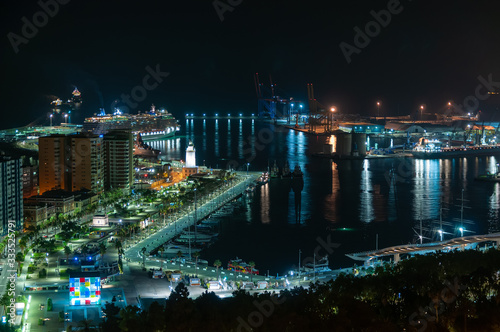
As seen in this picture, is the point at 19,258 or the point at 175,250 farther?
the point at 175,250

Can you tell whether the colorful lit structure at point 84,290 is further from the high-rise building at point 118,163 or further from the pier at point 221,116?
the pier at point 221,116

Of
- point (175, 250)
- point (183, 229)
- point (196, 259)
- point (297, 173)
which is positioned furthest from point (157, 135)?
point (196, 259)

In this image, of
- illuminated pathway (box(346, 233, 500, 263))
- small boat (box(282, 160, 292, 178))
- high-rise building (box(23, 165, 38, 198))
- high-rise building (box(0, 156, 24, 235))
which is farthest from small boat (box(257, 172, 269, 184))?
illuminated pathway (box(346, 233, 500, 263))

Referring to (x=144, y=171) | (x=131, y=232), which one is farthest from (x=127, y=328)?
(x=144, y=171)

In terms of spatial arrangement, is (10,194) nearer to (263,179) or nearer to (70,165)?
(70,165)

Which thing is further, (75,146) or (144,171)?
(144,171)

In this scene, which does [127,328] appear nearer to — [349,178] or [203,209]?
[203,209]
